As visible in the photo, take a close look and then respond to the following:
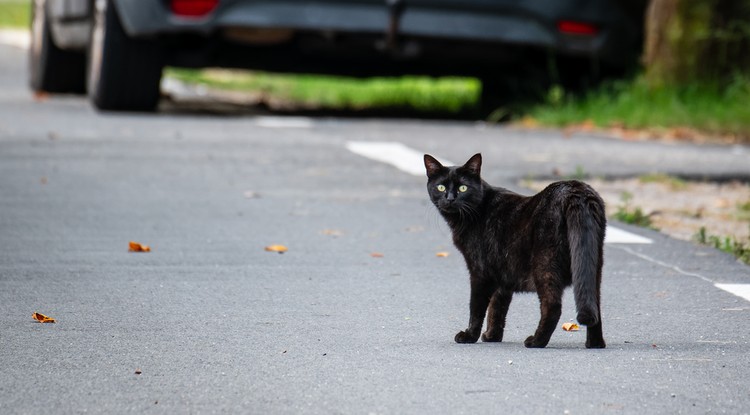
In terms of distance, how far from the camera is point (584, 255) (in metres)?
4.64

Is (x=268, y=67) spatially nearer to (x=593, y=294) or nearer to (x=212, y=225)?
(x=212, y=225)

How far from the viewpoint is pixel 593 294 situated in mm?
4664

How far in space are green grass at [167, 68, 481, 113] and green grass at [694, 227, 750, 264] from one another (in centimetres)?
818

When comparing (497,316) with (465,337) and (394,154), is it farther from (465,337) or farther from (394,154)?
(394,154)

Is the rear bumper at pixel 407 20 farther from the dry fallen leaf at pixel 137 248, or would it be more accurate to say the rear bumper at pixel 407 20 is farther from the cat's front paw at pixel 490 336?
the cat's front paw at pixel 490 336

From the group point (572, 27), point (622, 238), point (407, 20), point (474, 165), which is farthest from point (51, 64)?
point (474, 165)

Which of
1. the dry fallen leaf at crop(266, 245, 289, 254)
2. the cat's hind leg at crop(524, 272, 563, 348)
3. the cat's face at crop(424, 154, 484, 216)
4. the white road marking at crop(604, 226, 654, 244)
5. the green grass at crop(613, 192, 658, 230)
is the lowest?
the dry fallen leaf at crop(266, 245, 289, 254)

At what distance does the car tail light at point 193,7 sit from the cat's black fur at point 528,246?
23.1 ft

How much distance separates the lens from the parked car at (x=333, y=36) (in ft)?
40.2

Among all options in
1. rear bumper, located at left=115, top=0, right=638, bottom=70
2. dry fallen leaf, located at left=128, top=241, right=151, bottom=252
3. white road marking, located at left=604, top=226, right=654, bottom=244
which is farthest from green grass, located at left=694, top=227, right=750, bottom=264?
rear bumper, located at left=115, top=0, right=638, bottom=70

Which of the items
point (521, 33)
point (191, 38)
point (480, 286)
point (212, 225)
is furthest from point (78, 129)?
point (480, 286)

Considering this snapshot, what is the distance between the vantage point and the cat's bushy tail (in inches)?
183

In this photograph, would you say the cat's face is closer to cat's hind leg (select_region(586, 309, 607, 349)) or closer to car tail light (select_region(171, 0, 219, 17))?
cat's hind leg (select_region(586, 309, 607, 349))

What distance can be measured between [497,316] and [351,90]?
1416 cm
